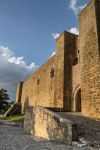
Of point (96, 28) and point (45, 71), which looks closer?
point (96, 28)

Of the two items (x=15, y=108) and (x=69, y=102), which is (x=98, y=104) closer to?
(x=69, y=102)

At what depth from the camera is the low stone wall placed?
260 inches

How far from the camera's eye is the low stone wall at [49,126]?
660cm

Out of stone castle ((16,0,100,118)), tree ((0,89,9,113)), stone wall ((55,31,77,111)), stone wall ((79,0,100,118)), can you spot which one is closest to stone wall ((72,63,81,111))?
stone castle ((16,0,100,118))

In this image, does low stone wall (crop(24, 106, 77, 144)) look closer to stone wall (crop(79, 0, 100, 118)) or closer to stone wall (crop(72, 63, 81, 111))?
stone wall (crop(79, 0, 100, 118))

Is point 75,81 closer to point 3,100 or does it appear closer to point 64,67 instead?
point 64,67

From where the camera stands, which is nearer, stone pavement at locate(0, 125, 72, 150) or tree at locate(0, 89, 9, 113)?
stone pavement at locate(0, 125, 72, 150)

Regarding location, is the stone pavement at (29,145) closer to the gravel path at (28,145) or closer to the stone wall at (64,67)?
the gravel path at (28,145)

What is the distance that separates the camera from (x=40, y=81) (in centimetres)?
2139

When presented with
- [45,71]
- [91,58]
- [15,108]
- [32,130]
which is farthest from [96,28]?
[15,108]

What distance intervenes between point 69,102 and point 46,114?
5.67m

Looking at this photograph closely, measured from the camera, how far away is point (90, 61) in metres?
10.6

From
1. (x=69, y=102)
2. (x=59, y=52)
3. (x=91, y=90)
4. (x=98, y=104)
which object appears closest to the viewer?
(x=98, y=104)

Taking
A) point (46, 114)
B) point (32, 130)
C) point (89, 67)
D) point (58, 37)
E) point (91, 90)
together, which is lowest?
point (32, 130)
